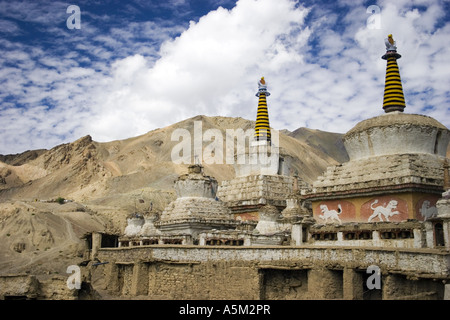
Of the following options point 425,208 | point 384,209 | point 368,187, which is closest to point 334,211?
point 368,187

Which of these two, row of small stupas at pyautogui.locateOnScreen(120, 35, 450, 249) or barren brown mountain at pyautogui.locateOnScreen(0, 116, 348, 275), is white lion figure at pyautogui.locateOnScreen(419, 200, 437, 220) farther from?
barren brown mountain at pyautogui.locateOnScreen(0, 116, 348, 275)

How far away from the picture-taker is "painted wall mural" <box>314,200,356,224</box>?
915 inches

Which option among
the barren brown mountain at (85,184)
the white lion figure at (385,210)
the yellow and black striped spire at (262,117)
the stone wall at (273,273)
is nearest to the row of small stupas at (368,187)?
the white lion figure at (385,210)

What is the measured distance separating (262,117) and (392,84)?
39.1ft

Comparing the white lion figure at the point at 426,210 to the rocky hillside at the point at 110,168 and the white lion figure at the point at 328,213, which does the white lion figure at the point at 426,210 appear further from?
the rocky hillside at the point at 110,168

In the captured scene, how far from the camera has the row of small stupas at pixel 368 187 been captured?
70.5ft

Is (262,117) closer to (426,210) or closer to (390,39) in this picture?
(390,39)

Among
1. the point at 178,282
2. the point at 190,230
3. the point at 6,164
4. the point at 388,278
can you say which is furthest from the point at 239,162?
the point at 6,164

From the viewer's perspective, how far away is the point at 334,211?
23891mm

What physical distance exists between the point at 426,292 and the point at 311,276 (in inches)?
152

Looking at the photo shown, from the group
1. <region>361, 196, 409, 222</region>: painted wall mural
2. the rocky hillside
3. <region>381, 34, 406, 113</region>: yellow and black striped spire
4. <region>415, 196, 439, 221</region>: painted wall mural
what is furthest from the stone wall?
the rocky hillside

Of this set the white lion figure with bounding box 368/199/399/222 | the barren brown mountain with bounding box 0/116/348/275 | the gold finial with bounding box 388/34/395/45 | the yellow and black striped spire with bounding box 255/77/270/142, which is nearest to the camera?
the white lion figure with bounding box 368/199/399/222

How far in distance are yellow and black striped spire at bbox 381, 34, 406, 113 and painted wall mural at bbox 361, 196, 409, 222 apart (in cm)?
594
